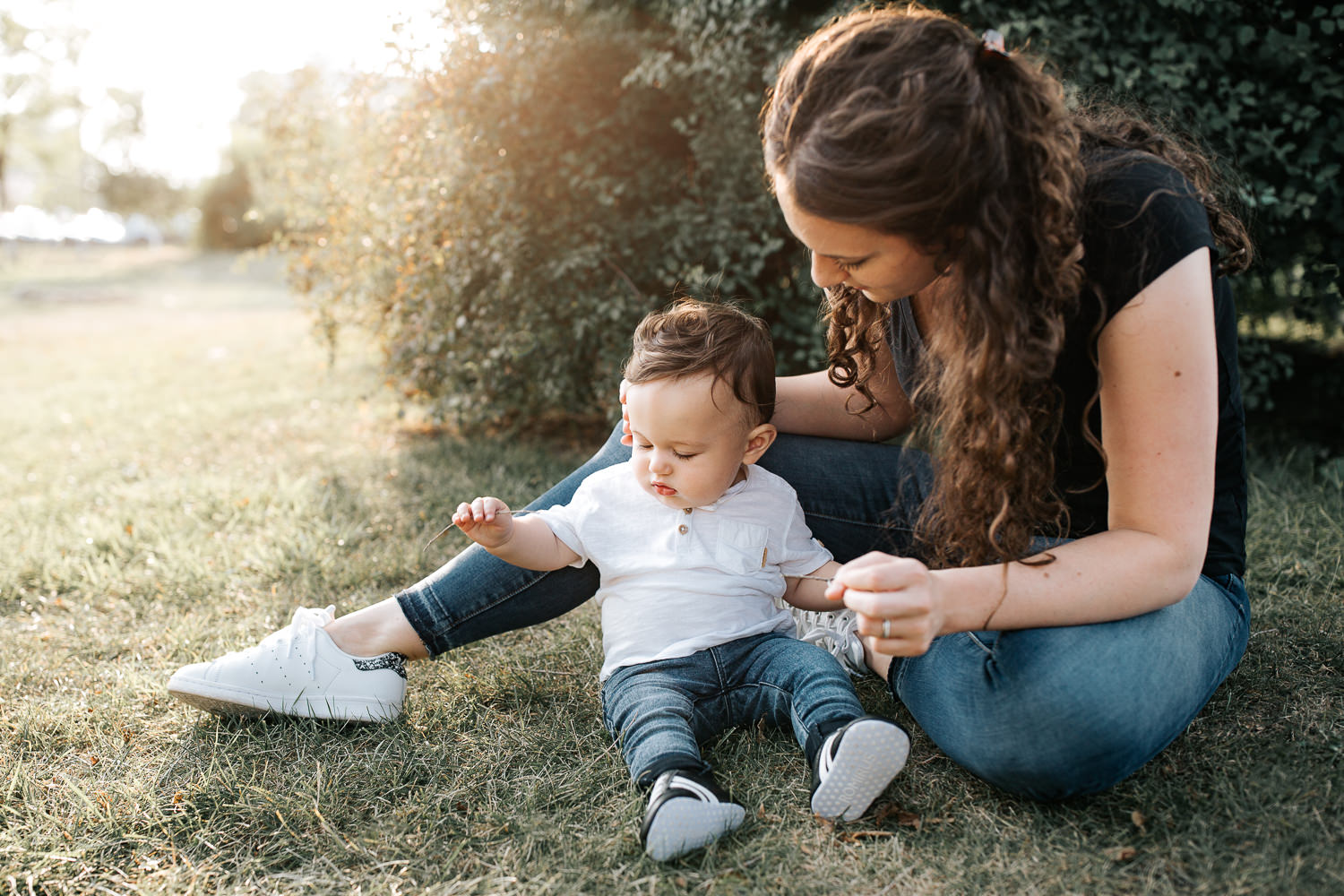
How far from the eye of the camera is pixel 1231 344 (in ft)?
5.59

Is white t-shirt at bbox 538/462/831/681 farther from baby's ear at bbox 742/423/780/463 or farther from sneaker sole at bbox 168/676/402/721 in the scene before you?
sneaker sole at bbox 168/676/402/721

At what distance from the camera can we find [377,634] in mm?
2121

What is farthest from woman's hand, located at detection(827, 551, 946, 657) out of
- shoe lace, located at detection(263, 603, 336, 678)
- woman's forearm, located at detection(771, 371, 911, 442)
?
shoe lace, located at detection(263, 603, 336, 678)

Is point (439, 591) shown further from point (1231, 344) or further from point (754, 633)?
point (1231, 344)

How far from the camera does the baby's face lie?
1954 millimetres

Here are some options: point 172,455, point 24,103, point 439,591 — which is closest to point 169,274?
point 24,103

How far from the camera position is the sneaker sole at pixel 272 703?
2.03 m

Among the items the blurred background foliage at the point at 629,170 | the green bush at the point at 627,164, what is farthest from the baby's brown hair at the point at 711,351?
the green bush at the point at 627,164

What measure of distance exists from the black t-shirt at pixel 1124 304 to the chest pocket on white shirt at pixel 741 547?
1.97 ft

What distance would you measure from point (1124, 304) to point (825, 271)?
46cm

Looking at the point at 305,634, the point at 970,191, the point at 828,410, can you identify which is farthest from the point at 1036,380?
the point at 305,634

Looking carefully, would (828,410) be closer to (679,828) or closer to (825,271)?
(825,271)

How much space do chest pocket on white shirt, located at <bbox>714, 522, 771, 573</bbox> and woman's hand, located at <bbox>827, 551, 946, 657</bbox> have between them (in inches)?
23.0

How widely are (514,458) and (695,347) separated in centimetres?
226
